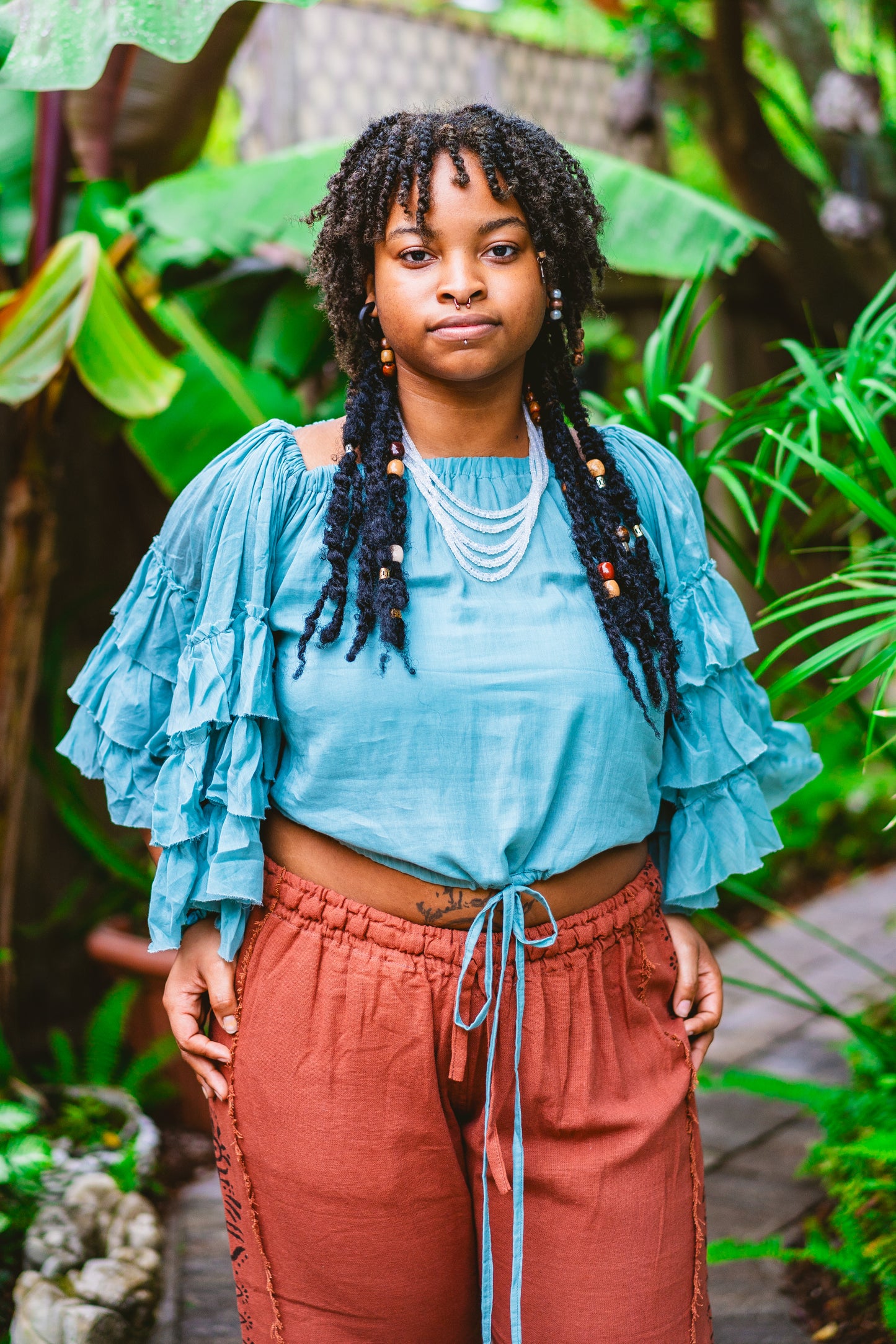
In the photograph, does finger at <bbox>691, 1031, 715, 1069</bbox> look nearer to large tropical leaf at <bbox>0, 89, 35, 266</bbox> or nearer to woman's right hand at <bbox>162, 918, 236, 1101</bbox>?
woman's right hand at <bbox>162, 918, 236, 1101</bbox>

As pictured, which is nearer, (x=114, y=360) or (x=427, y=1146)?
(x=427, y=1146)

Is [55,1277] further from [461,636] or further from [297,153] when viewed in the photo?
[297,153]

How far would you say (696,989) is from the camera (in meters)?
1.71

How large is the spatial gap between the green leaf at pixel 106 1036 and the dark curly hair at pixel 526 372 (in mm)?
2036

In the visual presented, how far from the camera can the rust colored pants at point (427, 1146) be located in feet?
4.86

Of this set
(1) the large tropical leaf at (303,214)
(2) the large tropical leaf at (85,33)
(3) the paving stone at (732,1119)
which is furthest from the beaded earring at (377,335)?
(3) the paving stone at (732,1119)

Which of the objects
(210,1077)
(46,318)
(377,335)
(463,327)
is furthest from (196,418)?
(210,1077)

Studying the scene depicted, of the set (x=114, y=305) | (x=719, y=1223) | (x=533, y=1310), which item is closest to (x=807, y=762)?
(x=533, y=1310)

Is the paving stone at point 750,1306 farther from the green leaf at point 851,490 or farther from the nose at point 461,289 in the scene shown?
the nose at point 461,289

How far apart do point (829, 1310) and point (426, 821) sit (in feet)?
5.78

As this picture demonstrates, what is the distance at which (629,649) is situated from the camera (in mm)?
1597

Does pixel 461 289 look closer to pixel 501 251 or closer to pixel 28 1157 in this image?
pixel 501 251

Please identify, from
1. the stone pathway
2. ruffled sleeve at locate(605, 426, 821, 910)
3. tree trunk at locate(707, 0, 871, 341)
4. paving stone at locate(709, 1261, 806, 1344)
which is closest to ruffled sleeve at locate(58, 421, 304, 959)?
ruffled sleeve at locate(605, 426, 821, 910)

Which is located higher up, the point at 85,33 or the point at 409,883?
the point at 85,33
